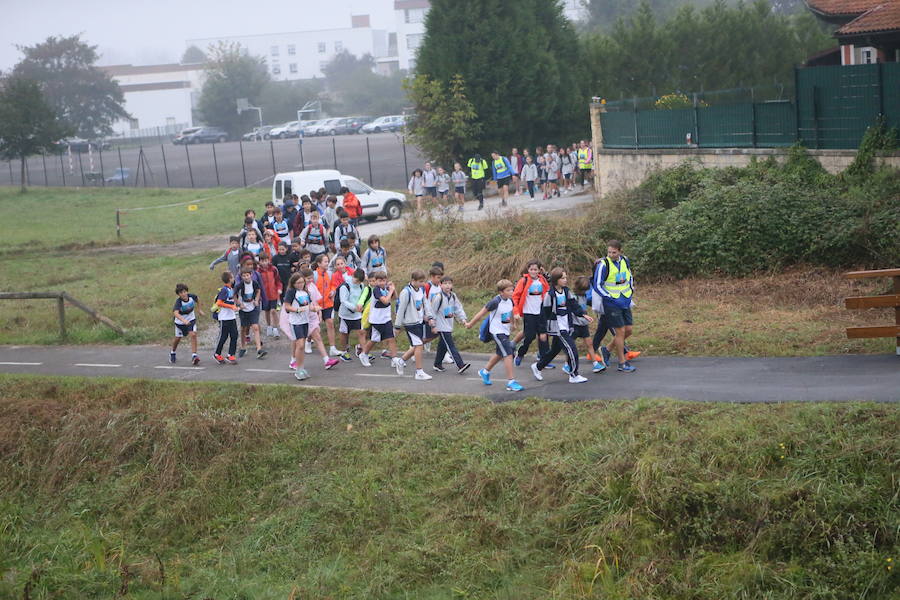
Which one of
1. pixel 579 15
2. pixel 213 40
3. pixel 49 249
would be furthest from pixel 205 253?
pixel 213 40

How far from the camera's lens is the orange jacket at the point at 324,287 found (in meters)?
15.3

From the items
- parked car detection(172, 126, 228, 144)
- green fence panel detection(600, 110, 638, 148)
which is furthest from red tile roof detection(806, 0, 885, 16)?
parked car detection(172, 126, 228, 144)

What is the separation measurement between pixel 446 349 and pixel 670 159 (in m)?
13.0

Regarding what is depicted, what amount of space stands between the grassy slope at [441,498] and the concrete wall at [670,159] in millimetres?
11616

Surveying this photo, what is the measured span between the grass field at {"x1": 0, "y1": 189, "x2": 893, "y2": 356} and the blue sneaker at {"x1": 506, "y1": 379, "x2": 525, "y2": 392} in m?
2.36

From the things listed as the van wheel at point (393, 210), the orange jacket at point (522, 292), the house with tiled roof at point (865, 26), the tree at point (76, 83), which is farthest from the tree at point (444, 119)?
the tree at point (76, 83)

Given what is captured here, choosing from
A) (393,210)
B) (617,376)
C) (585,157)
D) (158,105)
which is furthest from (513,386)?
(158,105)

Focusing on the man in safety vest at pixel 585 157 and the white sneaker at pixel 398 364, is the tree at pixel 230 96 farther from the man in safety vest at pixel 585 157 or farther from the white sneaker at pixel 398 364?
the white sneaker at pixel 398 364

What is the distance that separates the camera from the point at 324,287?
15.3 m

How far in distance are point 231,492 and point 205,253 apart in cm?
1569

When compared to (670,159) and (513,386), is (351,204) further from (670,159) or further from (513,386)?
(513,386)

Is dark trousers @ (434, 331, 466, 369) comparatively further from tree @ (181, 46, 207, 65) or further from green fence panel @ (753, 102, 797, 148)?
tree @ (181, 46, 207, 65)

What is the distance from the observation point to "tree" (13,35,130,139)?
305 ft

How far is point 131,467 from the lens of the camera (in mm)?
12680
